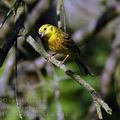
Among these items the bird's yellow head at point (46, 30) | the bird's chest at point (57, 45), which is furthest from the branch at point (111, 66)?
the bird's yellow head at point (46, 30)

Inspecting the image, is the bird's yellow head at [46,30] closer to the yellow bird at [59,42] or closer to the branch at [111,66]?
the yellow bird at [59,42]

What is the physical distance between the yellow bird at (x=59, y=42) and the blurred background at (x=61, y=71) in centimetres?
11

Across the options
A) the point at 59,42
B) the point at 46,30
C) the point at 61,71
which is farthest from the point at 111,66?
the point at 46,30

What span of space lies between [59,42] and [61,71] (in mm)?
2066

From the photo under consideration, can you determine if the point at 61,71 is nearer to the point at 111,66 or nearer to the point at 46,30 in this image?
the point at 111,66

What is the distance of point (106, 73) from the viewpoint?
5.75 metres

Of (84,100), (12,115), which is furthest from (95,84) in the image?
(12,115)

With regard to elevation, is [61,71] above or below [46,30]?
below

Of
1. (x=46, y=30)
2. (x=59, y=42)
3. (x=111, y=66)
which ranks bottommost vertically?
(x=111, y=66)

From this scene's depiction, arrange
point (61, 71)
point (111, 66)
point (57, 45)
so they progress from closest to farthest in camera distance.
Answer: point (57, 45) < point (111, 66) < point (61, 71)

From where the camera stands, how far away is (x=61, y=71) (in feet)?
20.5

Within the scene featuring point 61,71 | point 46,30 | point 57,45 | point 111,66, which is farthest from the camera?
point 61,71

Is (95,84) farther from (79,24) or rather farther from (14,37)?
(14,37)

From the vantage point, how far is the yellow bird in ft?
13.3
